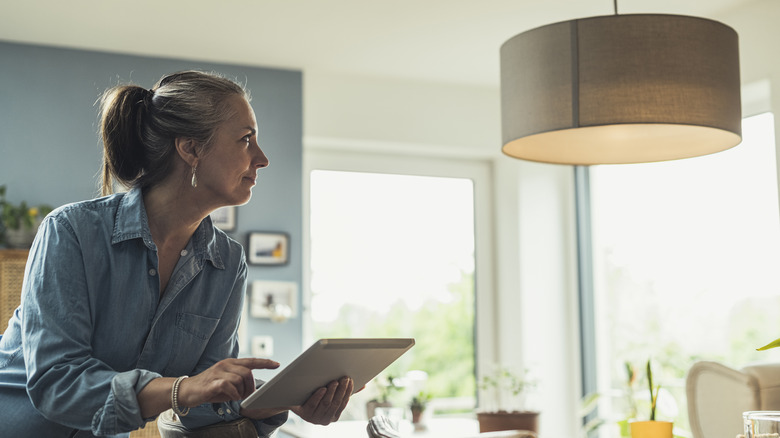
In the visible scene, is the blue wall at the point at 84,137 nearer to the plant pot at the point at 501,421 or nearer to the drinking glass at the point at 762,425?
the plant pot at the point at 501,421

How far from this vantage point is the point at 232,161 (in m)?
1.65

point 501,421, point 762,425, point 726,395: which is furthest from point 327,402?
point 726,395

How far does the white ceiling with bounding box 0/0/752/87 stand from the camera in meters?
3.43

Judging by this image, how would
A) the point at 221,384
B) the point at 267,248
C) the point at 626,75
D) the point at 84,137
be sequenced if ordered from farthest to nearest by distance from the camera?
1. the point at 267,248
2. the point at 84,137
3. the point at 626,75
4. the point at 221,384

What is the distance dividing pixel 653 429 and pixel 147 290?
1.30 meters

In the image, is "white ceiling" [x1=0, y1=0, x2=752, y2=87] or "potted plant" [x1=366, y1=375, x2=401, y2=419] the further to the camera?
"potted plant" [x1=366, y1=375, x2=401, y2=419]

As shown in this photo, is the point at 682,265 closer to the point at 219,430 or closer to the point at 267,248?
the point at 267,248

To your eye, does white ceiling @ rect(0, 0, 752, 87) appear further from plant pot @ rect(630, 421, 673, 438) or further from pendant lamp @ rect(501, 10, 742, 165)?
plant pot @ rect(630, 421, 673, 438)

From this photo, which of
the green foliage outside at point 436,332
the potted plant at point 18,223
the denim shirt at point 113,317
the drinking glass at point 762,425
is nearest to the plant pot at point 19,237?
the potted plant at point 18,223

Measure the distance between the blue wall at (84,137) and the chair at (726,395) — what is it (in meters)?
1.98

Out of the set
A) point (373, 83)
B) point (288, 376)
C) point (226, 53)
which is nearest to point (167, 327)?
point (288, 376)

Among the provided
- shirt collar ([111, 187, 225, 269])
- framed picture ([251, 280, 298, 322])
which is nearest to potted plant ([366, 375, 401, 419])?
framed picture ([251, 280, 298, 322])

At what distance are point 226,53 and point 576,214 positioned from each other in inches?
82.8

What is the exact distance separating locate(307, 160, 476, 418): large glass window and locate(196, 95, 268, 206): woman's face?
9.30 ft
